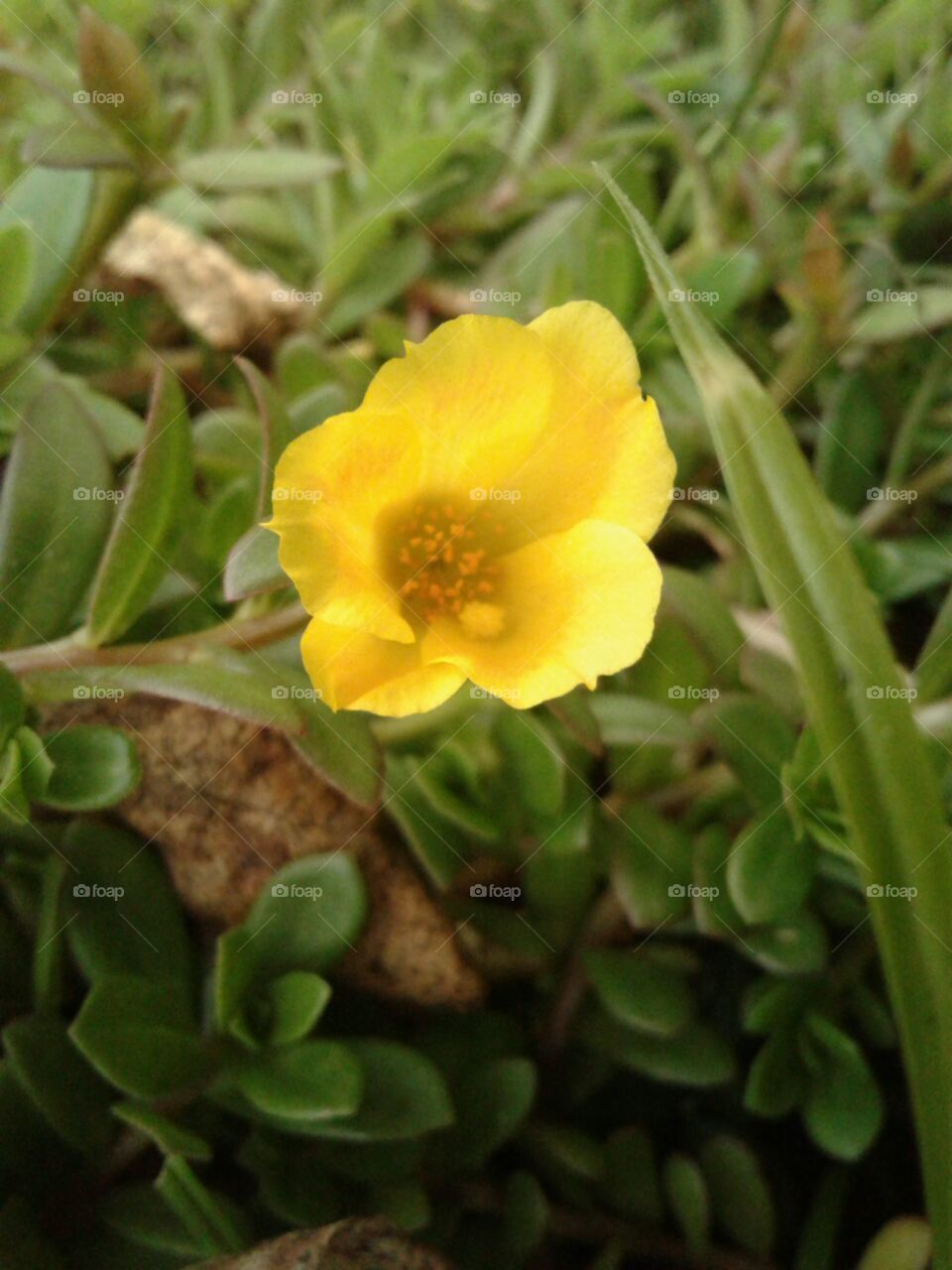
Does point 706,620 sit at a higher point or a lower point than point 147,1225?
higher

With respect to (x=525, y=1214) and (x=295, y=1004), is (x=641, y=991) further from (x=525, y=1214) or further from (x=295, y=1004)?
(x=295, y=1004)

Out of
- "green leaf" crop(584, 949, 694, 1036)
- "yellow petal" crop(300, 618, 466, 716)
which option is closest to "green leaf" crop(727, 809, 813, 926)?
"green leaf" crop(584, 949, 694, 1036)

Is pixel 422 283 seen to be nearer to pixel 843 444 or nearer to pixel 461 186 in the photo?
pixel 461 186

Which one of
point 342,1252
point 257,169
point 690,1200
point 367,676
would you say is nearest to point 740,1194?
point 690,1200

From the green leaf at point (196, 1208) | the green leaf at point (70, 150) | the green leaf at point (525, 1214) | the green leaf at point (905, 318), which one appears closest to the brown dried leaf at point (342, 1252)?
the green leaf at point (196, 1208)

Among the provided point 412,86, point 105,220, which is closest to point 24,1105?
point 105,220

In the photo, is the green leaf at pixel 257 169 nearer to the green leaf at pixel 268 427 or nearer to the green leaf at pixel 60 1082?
the green leaf at pixel 268 427

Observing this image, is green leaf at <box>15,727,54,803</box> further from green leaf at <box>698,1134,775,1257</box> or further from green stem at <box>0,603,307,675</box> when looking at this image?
green leaf at <box>698,1134,775,1257</box>
